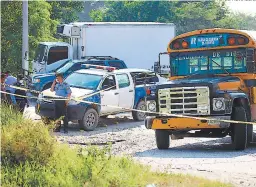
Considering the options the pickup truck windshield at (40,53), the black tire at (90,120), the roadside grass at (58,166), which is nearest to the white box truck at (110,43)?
the pickup truck windshield at (40,53)

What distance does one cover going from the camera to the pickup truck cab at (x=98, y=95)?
64.2ft

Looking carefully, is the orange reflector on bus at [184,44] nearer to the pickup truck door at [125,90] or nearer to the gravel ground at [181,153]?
the gravel ground at [181,153]

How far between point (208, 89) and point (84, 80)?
19.8ft

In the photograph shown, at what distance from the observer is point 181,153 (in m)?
15.6

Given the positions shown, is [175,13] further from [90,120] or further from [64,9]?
[90,120]

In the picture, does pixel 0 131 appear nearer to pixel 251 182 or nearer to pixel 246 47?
pixel 251 182

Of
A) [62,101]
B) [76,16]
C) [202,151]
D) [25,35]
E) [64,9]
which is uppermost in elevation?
[64,9]

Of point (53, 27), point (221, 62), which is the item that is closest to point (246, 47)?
point (221, 62)

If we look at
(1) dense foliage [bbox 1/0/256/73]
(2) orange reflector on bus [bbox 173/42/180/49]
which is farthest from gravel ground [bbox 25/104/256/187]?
(1) dense foliage [bbox 1/0/256/73]

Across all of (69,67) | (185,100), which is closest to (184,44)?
(185,100)

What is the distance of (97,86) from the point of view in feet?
66.8

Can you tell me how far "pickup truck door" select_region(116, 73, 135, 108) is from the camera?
21219 mm

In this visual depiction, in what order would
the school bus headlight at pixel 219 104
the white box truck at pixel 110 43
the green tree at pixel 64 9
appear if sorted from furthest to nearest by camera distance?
1. the green tree at pixel 64 9
2. the white box truck at pixel 110 43
3. the school bus headlight at pixel 219 104

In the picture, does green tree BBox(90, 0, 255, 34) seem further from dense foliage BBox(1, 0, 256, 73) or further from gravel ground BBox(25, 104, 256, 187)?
gravel ground BBox(25, 104, 256, 187)
